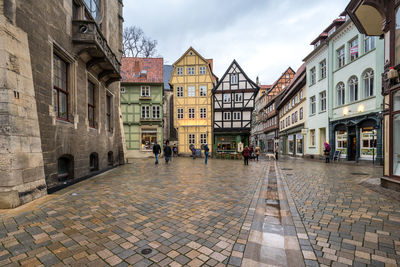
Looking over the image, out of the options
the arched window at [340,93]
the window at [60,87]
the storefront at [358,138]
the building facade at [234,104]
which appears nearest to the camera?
the window at [60,87]

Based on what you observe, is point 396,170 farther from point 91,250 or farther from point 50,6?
point 50,6

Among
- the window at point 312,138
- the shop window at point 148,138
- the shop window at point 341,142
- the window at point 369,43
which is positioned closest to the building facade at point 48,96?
the shop window at point 148,138

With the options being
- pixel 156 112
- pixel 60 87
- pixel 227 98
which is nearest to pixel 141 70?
pixel 156 112

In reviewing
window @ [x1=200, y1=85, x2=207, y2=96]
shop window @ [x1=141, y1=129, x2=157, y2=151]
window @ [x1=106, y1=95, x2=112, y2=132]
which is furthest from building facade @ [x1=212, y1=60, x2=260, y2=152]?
window @ [x1=106, y1=95, x2=112, y2=132]

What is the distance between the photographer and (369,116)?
13.7 metres

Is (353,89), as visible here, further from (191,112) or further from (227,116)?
(191,112)

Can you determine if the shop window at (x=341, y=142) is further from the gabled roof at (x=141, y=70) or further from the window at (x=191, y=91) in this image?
the gabled roof at (x=141, y=70)

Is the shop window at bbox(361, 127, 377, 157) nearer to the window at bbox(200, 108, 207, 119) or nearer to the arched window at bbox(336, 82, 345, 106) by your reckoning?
the arched window at bbox(336, 82, 345, 106)

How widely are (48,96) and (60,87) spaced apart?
1.41 metres

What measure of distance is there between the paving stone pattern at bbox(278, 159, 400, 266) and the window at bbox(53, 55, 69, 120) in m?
7.96

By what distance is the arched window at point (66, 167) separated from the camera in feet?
22.7

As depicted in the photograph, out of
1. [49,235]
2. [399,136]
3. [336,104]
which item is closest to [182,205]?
[49,235]

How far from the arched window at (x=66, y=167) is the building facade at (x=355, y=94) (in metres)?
16.7

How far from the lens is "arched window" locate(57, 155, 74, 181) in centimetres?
693
